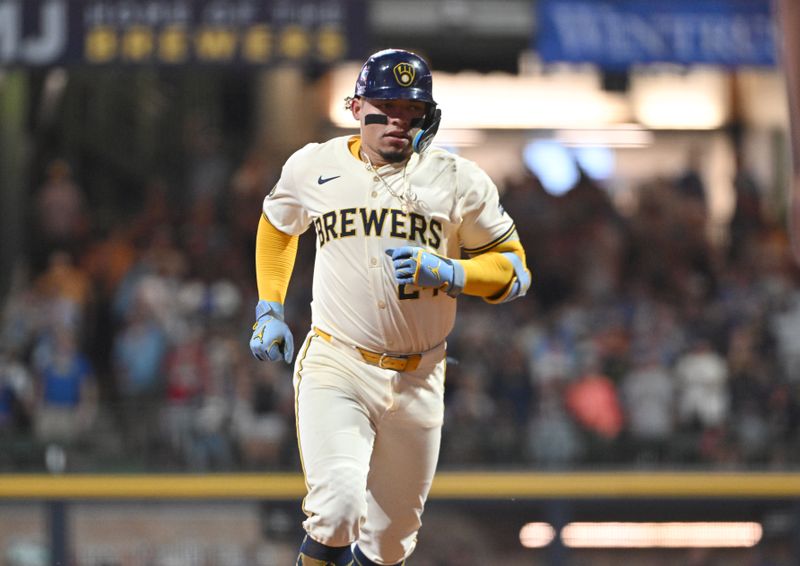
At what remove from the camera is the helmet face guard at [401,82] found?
382cm

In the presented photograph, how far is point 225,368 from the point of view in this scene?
8852 mm

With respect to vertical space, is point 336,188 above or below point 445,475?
above

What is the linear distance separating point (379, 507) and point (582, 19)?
708 cm

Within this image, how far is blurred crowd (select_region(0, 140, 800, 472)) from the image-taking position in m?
8.47

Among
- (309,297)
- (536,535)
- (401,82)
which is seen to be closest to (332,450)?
(401,82)

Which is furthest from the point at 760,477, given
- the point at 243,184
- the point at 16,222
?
the point at 16,222

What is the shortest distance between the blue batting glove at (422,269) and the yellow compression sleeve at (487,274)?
0.22ft

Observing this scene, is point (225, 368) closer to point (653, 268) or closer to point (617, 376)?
point (617, 376)

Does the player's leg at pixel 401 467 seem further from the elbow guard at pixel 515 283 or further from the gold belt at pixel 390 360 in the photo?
the elbow guard at pixel 515 283

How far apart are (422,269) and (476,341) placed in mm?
5793

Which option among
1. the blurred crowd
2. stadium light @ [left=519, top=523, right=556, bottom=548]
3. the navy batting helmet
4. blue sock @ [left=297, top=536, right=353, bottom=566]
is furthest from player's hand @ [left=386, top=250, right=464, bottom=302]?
the blurred crowd

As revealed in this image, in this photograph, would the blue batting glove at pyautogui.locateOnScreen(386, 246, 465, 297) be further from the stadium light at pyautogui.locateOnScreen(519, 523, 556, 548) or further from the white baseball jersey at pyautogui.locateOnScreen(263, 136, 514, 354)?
the stadium light at pyautogui.locateOnScreen(519, 523, 556, 548)

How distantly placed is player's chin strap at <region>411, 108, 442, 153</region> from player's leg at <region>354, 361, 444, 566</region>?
2.29 feet

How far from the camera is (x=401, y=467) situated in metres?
3.99
